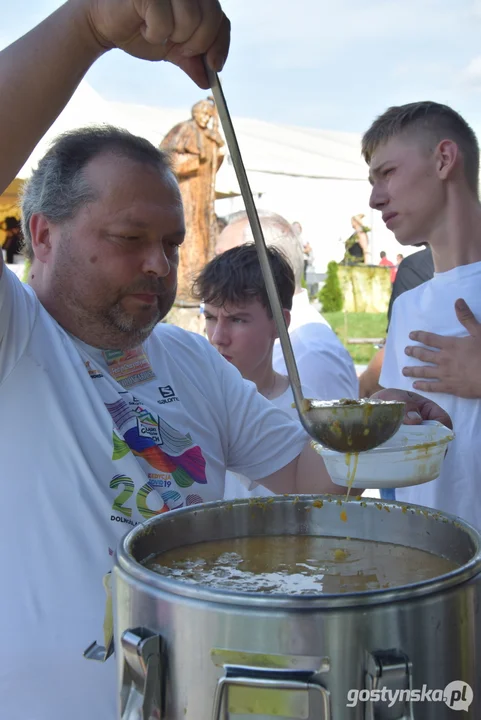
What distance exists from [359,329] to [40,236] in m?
10.1

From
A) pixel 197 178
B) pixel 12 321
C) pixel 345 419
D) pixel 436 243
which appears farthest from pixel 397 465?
pixel 197 178

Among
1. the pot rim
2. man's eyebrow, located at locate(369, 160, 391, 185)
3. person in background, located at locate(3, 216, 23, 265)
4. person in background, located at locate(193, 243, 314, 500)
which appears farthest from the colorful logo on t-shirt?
person in background, located at locate(3, 216, 23, 265)

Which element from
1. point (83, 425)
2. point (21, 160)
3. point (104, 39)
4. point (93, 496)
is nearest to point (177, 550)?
point (93, 496)

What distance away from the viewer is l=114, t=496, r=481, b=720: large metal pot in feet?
2.13

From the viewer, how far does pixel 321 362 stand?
8.99 feet

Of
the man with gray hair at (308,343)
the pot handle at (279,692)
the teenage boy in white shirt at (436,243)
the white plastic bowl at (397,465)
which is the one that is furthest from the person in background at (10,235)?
the pot handle at (279,692)

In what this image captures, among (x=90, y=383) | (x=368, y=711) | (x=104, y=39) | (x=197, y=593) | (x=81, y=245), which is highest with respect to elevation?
(x=104, y=39)

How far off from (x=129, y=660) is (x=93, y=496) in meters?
0.51

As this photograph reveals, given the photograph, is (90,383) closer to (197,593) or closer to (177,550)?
(177,550)

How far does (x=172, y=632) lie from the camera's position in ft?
2.31

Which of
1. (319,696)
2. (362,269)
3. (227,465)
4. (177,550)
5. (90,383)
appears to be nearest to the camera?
(319,696)

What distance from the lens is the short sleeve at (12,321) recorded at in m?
1.25

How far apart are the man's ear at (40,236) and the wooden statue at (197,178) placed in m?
3.95

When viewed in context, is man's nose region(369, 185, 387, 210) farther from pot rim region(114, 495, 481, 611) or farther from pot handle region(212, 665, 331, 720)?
pot handle region(212, 665, 331, 720)
